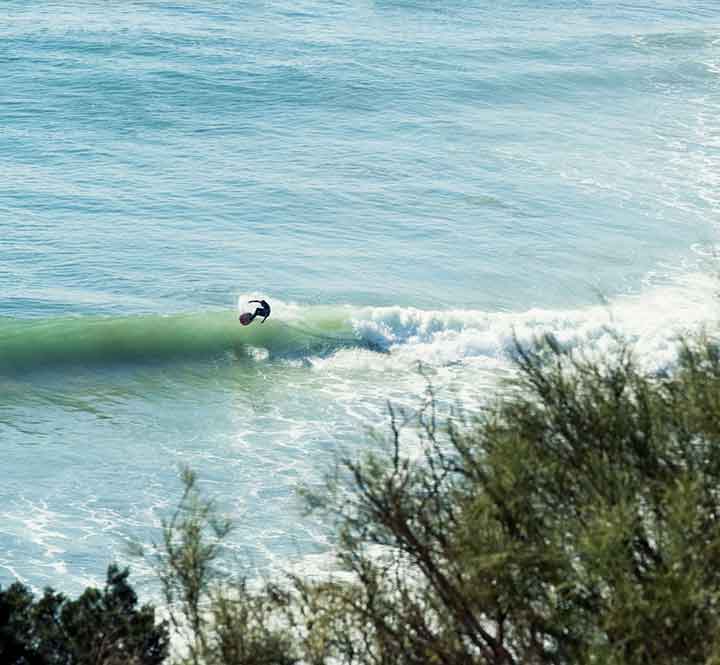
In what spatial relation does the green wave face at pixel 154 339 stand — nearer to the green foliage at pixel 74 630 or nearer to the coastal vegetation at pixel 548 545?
the green foliage at pixel 74 630

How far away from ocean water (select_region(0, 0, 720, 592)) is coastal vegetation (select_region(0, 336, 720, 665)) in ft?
10.7

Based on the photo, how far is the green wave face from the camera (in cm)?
2755

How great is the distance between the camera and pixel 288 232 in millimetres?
33781

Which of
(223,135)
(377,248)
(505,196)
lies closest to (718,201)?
(505,196)

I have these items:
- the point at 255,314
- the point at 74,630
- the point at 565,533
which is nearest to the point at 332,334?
the point at 255,314

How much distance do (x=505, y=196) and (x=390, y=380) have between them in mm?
11260

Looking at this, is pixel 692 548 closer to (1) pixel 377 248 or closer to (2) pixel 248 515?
(2) pixel 248 515

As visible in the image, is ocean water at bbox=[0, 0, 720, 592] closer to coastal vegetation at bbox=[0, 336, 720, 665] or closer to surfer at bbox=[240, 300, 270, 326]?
surfer at bbox=[240, 300, 270, 326]

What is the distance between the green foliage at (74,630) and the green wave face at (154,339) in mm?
15357

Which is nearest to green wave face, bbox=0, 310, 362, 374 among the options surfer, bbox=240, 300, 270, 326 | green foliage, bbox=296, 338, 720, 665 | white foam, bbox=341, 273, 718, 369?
surfer, bbox=240, 300, 270, 326

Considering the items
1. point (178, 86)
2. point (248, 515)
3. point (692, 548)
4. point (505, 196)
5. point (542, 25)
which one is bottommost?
point (692, 548)

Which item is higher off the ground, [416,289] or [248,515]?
[416,289]

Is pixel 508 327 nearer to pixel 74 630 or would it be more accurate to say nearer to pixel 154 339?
pixel 154 339

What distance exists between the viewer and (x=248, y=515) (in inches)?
804
